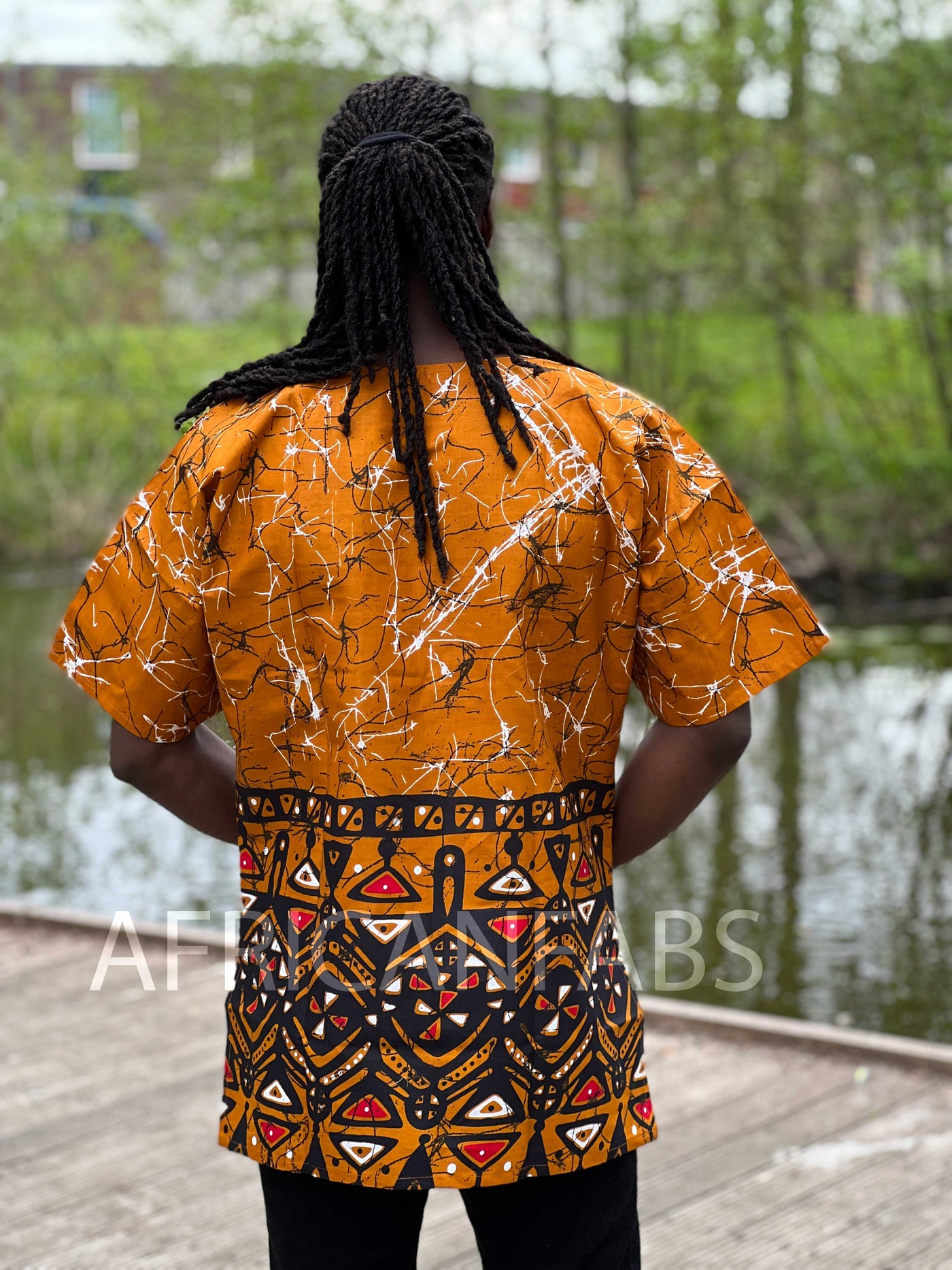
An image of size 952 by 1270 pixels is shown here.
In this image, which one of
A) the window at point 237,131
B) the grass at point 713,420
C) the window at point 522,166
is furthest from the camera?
the window at point 522,166

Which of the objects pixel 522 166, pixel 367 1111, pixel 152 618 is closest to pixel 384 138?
pixel 152 618

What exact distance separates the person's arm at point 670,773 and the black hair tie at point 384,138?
534mm

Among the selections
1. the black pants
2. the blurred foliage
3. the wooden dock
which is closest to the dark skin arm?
the black pants

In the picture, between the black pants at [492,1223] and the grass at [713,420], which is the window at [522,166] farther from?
the black pants at [492,1223]

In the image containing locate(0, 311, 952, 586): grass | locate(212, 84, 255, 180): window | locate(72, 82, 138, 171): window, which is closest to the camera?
locate(0, 311, 952, 586): grass

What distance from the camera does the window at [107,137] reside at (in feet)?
53.7

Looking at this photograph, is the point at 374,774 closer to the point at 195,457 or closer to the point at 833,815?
the point at 195,457

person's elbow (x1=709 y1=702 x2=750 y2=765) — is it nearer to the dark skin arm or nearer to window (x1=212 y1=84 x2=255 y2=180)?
the dark skin arm

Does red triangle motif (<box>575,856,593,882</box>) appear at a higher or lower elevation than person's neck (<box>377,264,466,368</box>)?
lower

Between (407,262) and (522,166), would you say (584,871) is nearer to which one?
(407,262)

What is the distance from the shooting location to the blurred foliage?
1231cm

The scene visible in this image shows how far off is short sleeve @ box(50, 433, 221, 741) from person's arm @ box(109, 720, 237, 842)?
0.8 inches

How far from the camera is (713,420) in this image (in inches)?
572

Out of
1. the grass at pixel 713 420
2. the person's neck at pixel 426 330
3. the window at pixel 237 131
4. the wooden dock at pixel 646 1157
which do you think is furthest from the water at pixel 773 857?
the window at pixel 237 131
